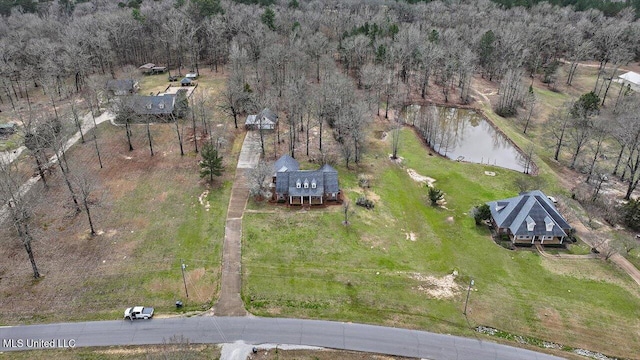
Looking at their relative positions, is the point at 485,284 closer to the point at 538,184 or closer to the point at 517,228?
the point at 517,228

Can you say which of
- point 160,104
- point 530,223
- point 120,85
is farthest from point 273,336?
point 120,85

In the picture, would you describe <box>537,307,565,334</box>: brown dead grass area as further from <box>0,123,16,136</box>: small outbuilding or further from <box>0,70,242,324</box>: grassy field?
<box>0,123,16,136</box>: small outbuilding

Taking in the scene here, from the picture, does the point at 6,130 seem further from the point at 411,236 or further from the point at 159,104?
the point at 411,236

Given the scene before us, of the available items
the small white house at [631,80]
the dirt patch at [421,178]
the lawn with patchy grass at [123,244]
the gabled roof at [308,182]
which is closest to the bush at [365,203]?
the gabled roof at [308,182]

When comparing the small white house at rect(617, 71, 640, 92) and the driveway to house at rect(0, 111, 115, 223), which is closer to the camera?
the driveway to house at rect(0, 111, 115, 223)

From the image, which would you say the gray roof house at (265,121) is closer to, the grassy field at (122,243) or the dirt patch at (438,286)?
the grassy field at (122,243)

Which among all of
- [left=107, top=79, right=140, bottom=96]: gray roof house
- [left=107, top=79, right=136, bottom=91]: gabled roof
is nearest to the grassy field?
[left=107, top=79, right=140, bottom=96]: gray roof house

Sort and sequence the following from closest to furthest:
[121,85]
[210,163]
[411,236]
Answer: [411,236], [210,163], [121,85]
